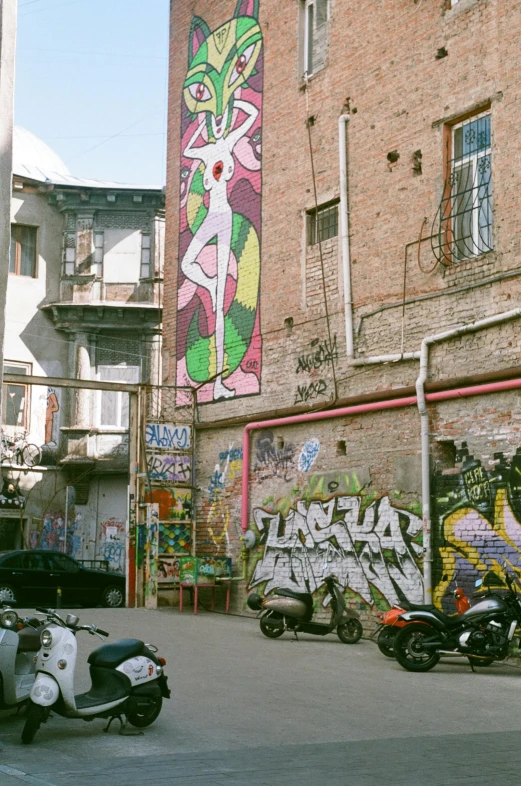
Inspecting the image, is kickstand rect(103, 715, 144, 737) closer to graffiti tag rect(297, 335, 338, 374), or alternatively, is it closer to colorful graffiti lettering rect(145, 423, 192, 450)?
graffiti tag rect(297, 335, 338, 374)

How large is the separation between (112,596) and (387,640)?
1227cm

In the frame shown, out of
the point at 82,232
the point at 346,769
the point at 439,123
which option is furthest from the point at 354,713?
the point at 82,232

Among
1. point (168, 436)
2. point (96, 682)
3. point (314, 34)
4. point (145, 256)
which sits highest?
point (314, 34)

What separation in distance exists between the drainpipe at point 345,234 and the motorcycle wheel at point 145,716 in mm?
9223

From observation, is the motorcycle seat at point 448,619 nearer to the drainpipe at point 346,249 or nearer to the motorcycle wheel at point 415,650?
the motorcycle wheel at point 415,650

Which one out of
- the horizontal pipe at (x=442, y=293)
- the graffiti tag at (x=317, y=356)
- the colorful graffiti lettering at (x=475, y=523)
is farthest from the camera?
the graffiti tag at (x=317, y=356)

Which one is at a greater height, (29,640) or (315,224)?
(315,224)

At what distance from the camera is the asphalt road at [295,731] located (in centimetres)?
711

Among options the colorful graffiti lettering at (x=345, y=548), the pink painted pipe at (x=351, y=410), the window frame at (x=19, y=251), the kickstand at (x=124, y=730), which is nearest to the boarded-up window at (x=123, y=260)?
the window frame at (x=19, y=251)

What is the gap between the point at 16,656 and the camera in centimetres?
882

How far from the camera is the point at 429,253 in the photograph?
1589 cm

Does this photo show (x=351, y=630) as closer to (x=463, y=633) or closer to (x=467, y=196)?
(x=463, y=633)

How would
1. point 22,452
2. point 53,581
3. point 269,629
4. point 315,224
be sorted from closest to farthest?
point 269,629 → point 315,224 → point 53,581 → point 22,452

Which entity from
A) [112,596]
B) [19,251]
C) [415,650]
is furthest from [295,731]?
[19,251]
